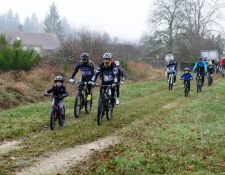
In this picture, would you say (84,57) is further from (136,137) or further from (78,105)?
(136,137)

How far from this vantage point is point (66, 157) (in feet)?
21.8

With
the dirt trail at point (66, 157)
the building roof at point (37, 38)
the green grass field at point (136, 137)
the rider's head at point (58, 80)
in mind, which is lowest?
the dirt trail at point (66, 157)

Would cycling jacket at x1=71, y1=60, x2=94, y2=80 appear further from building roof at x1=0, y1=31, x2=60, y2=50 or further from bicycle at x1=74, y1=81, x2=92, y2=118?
building roof at x1=0, y1=31, x2=60, y2=50

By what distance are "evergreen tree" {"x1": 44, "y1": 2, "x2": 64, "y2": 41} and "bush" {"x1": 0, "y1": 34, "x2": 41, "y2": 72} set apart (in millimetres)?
75588

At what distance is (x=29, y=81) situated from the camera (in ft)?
57.4

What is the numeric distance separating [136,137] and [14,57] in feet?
38.7

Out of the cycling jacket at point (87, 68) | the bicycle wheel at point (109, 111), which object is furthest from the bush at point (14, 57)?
the bicycle wheel at point (109, 111)

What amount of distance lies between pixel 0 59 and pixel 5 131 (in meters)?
9.02

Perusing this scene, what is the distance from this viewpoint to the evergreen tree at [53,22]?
9362 centimetres

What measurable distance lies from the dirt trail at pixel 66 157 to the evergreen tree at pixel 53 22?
8789 cm

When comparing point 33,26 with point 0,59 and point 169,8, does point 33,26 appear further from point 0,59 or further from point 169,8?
point 0,59

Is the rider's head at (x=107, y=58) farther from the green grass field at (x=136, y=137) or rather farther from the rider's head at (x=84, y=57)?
the green grass field at (x=136, y=137)

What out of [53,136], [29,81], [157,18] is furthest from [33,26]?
[53,136]

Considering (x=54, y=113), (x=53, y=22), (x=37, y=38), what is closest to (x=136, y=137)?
(x=54, y=113)
